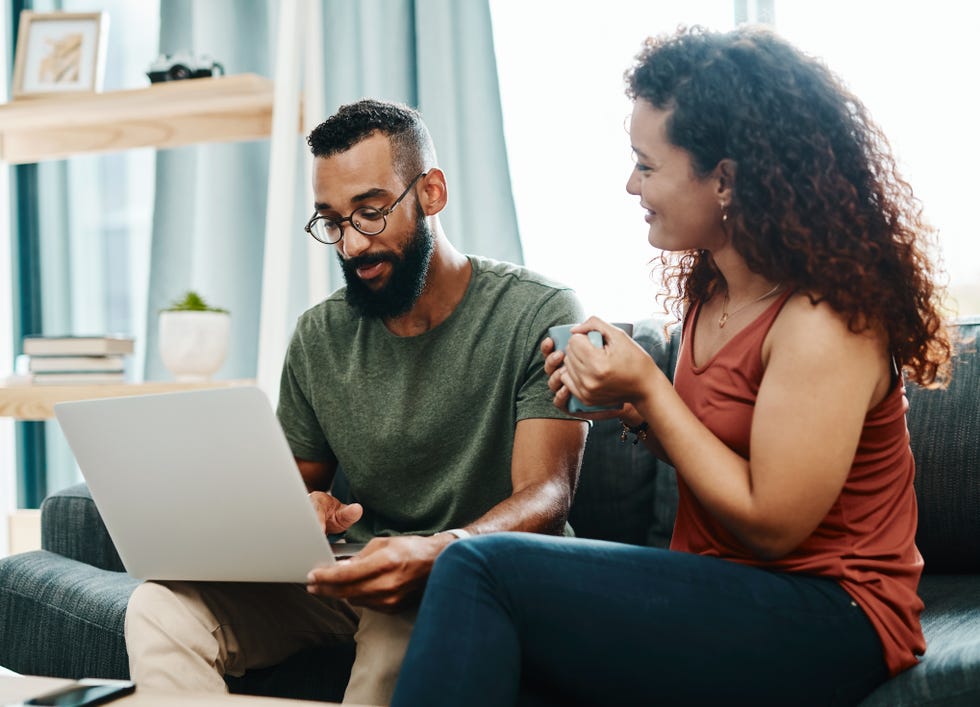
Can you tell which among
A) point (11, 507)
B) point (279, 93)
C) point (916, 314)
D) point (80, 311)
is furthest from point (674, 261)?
point (11, 507)

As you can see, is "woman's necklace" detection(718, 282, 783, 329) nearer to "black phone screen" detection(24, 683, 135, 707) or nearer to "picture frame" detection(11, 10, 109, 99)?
"black phone screen" detection(24, 683, 135, 707)

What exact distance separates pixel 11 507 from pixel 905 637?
273cm

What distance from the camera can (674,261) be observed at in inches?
56.0

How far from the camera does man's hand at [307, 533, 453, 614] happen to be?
3.71 ft

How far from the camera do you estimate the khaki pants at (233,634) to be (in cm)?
124

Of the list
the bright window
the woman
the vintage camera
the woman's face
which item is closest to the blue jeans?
the woman

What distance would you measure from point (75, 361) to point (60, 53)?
2.75ft

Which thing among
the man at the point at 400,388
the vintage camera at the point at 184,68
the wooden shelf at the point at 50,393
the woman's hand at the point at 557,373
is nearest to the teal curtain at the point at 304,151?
the vintage camera at the point at 184,68

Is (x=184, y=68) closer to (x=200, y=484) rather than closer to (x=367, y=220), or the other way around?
(x=367, y=220)

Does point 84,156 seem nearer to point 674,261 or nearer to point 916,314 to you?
point 674,261

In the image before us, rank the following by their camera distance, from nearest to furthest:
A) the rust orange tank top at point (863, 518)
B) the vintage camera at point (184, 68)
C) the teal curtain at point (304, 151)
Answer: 1. the rust orange tank top at point (863, 518)
2. the teal curtain at point (304, 151)
3. the vintage camera at point (184, 68)

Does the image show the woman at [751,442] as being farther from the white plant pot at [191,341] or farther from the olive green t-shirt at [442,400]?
the white plant pot at [191,341]

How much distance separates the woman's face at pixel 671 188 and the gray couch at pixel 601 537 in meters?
0.56

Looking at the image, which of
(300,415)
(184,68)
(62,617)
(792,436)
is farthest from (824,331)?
(184,68)
